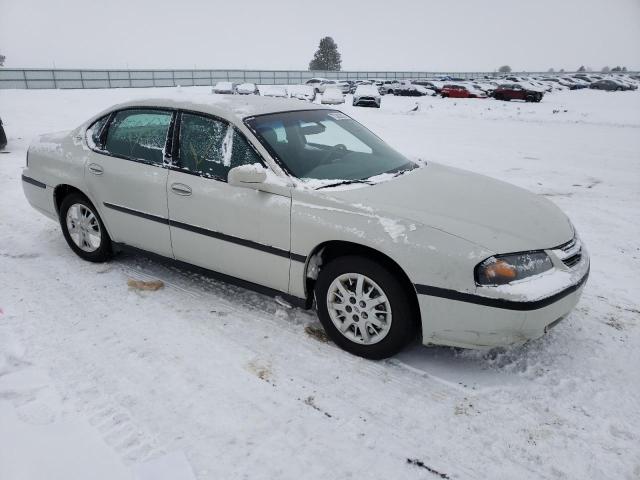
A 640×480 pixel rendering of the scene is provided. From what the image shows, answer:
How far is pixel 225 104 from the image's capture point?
359cm

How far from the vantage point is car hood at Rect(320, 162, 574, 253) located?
268 centimetres

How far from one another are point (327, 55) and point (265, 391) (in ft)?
296

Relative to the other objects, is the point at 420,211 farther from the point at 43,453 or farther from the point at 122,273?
the point at 122,273

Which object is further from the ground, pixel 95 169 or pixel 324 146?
pixel 324 146

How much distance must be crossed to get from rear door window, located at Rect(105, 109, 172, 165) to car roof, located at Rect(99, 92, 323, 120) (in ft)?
0.29

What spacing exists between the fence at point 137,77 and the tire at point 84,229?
35359 mm

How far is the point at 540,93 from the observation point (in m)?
28.2

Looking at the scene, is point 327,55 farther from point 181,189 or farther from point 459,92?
point 181,189

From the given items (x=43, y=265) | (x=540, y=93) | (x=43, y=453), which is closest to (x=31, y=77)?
(x=540, y=93)

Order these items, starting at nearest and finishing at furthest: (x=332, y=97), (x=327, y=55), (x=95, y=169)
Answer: (x=95, y=169) < (x=332, y=97) < (x=327, y=55)

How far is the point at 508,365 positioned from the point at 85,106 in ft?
68.6

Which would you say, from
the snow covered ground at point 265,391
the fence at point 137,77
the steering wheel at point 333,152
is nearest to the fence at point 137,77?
the fence at point 137,77

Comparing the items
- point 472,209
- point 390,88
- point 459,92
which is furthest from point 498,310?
point 390,88

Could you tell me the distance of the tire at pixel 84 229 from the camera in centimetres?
424
